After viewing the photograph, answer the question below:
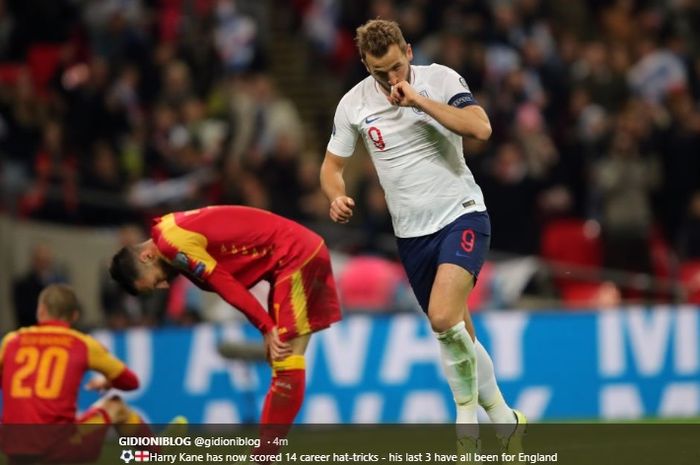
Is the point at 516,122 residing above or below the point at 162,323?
above

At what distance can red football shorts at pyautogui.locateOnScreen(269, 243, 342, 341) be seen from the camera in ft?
29.7

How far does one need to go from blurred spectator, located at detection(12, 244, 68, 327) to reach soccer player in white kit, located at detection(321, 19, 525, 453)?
6.77 m

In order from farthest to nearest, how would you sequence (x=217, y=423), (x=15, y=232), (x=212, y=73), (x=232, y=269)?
1. (x=212, y=73)
2. (x=15, y=232)
3. (x=217, y=423)
4. (x=232, y=269)

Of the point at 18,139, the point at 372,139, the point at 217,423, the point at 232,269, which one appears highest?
the point at 372,139

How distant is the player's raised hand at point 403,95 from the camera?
838 cm

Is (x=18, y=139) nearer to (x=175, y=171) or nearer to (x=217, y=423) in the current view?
(x=175, y=171)

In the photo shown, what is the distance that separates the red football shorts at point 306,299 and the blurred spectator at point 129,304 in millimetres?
5954

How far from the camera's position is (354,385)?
13.8 m

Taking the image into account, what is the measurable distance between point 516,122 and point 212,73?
3.68 metres

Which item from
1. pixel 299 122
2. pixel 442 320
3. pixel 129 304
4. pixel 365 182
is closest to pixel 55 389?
pixel 442 320

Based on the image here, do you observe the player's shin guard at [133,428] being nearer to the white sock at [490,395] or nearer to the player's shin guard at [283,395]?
the player's shin guard at [283,395]

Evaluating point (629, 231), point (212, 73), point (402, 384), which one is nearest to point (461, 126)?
point (402, 384)

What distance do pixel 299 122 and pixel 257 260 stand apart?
10887mm

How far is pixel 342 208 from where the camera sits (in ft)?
28.5
